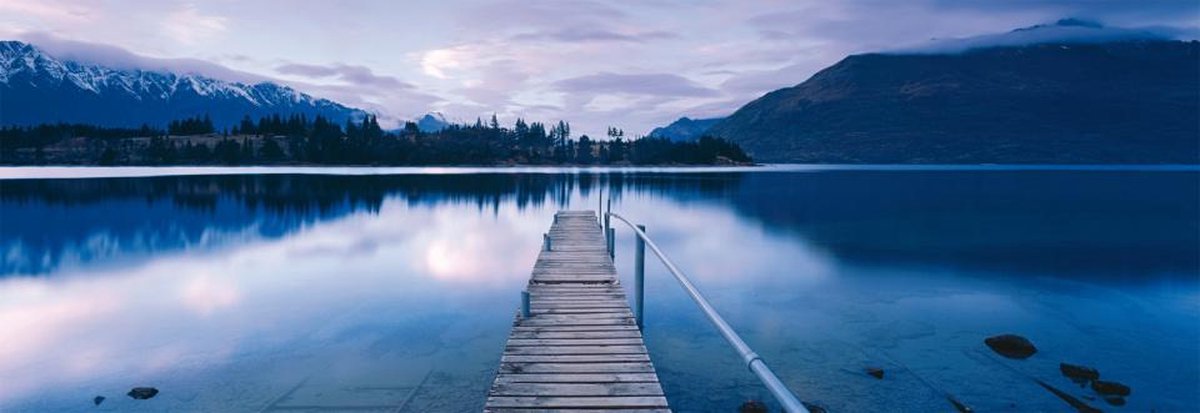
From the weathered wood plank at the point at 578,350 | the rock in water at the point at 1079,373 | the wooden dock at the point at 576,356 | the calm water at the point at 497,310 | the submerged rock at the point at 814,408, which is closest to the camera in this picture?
the wooden dock at the point at 576,356

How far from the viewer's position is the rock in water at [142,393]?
483 inches

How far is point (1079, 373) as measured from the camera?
45.7ft

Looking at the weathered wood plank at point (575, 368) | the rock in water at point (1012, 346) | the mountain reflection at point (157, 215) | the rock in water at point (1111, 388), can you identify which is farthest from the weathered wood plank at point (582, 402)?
the mountain reflection at point (157, 215)

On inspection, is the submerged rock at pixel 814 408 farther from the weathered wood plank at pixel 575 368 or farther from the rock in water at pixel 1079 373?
the rock in water at pixel 1079 373

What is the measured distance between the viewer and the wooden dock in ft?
30.8

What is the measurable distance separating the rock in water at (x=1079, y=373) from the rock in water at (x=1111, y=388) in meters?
0.34

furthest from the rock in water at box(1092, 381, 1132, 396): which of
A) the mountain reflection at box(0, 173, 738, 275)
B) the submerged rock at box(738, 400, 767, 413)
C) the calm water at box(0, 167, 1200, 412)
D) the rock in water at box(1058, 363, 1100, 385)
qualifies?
the mountain reflection at box(0, 173, 738, 275)

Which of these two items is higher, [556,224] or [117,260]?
[556,224]

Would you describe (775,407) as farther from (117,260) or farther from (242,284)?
(117,260)

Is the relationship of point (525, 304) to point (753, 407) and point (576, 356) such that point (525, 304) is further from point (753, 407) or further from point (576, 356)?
point (753, 407)

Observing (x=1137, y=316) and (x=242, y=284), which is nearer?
(x=1137, y=316)

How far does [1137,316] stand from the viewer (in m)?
19.9

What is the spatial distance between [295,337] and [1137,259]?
3910 centimetres

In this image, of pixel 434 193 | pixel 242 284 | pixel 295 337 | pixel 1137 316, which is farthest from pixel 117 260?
pixel 434 193
